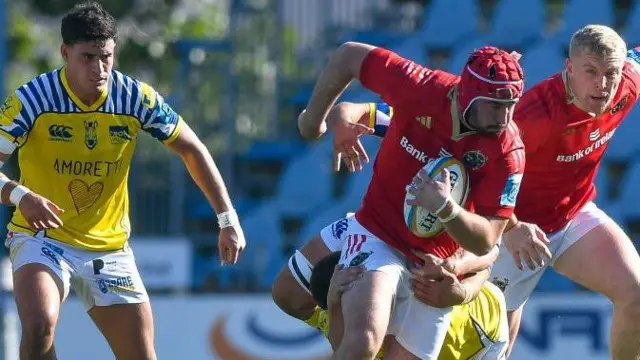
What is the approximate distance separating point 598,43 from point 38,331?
305 cm

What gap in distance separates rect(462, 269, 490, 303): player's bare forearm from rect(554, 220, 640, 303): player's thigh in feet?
2.94

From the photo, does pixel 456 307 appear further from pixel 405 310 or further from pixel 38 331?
pixel 38 331

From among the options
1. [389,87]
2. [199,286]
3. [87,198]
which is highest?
[389,87]

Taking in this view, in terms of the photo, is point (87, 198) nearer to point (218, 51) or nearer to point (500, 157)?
point (500, 157)

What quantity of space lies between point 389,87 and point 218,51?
10.4 metres

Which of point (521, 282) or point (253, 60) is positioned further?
point (253, 60)

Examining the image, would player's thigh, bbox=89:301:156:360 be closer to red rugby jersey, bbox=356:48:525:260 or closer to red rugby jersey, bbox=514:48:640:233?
red rugby jersey, bbox=356:48:525:260

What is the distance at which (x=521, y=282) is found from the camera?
8.09 m

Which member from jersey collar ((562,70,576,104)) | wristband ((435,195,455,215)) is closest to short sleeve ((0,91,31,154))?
wristband ((435,195,455,215))

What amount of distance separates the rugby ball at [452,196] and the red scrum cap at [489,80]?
9.6 inches

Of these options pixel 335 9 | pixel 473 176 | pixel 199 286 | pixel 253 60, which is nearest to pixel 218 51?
pixel 253 60

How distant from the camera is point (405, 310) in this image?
703 centimetres

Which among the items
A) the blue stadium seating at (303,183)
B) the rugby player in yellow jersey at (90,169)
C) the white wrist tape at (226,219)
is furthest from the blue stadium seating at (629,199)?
the rugby player in yellow jersey at (90,169)

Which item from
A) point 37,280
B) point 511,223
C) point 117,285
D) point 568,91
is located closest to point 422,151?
point 511,223
